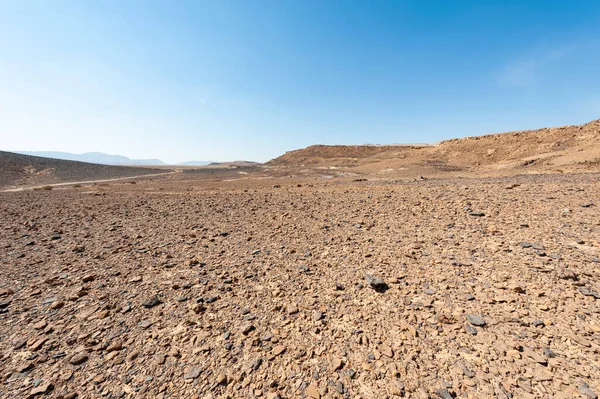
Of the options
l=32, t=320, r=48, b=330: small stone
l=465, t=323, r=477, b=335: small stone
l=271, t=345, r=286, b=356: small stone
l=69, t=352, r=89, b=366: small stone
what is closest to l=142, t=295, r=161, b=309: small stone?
l=69, t=352, r=89, b=366: small stone

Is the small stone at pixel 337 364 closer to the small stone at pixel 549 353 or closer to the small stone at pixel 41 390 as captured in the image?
the small stone at pixel 549 353

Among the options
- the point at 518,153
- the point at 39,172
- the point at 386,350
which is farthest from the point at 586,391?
the point at 39,172

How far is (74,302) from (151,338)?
217 cm

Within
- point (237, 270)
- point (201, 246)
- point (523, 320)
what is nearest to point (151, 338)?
point (237, 270)

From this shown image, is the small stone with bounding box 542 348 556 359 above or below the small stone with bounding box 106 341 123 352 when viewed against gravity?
above

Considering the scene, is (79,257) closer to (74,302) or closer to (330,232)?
(74,302)

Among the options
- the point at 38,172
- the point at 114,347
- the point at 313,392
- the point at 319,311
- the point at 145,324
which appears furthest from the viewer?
the point at 38,172

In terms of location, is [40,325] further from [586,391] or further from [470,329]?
[586,391]

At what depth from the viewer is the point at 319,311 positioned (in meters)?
4.08

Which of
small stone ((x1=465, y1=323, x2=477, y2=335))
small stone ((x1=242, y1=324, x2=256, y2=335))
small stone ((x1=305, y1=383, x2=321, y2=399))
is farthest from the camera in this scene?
small stone ((x1=242, y1=324, x2=256, y2=335))

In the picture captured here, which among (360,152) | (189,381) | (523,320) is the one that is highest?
(360,152)

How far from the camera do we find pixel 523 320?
11.3ft

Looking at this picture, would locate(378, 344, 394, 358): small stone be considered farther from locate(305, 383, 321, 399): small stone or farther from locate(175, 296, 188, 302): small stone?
locate(175, 296, 188, 302): small stone

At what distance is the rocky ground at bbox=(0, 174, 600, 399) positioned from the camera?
9.38 feet
